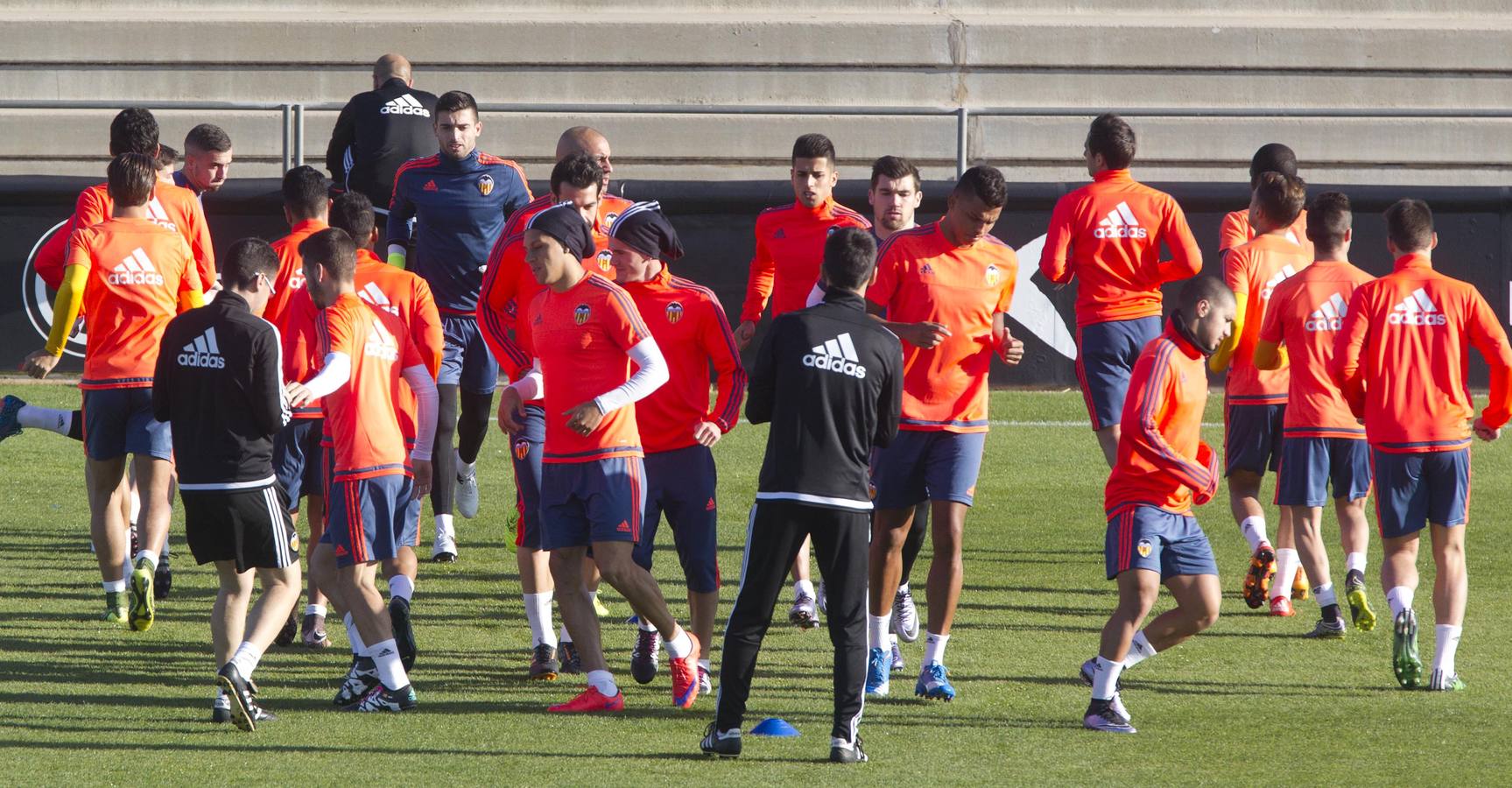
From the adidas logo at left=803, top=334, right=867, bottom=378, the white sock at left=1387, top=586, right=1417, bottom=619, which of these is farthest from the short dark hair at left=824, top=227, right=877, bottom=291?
the white sock at left=1387, top=586, right=1417, bottom=619

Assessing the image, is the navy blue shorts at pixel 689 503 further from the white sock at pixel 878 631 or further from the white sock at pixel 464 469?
the white sock at pixel 464 469

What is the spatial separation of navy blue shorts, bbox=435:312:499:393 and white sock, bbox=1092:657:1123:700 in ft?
13.3

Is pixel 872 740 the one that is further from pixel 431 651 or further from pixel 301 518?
pixel 301 518

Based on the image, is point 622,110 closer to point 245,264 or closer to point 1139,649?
point 245,264

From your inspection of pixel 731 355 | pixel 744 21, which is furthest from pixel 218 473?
pixel 744 21

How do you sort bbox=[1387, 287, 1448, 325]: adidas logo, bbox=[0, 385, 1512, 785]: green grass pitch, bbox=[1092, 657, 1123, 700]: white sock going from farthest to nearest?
bbox=[1387, 287, 1448, 325]: adidas logo < bbox=[1092, 657, 1123, 700]: white sock < bbox=[0, 385, 1512, 785]: green grass pitch

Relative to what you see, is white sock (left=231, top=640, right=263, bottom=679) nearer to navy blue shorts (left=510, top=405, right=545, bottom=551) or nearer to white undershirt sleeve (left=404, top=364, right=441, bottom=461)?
white undershirt sleeve (left=404, top=364, right=441, bottom=461)

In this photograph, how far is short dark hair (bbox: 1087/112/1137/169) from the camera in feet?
28.5

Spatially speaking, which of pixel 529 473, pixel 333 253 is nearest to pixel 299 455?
pixel 529 473

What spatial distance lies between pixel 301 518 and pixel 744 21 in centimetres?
1077

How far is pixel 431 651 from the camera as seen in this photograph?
777 centimetres

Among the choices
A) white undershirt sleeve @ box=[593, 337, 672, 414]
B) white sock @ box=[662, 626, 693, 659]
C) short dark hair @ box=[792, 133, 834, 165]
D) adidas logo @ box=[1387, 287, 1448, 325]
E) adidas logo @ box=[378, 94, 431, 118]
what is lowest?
white sock @ box=[662, 626, 693, 659]

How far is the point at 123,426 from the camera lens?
817 cm

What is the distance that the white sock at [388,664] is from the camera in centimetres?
666
